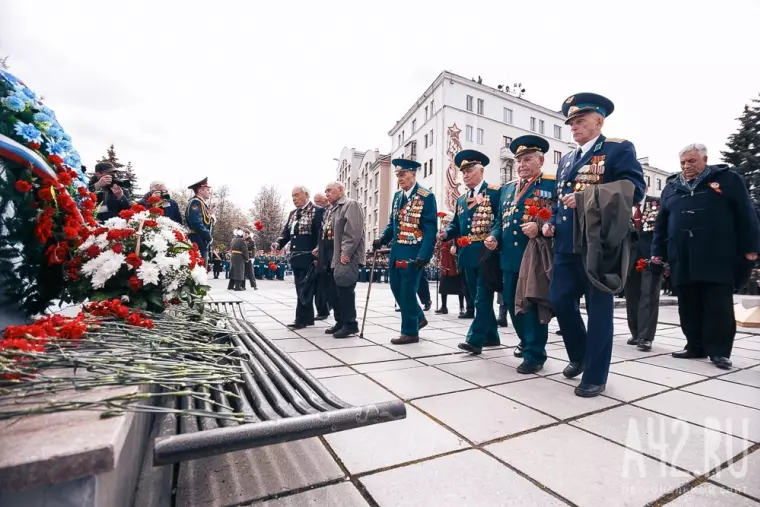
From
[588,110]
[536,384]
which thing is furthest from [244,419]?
[588,110]

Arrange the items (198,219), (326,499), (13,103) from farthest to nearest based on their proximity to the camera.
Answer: (198,219) < (13,103) < (326,499)

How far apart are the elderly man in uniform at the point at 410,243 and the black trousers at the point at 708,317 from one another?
2.64 m

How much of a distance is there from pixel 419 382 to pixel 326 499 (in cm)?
148

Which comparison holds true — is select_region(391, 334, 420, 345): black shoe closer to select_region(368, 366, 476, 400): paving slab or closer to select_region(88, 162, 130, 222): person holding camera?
select_region(368, 366, 476, 400): paving slab

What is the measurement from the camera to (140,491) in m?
1.39

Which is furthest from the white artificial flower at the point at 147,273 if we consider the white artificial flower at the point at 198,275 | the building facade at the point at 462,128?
the building facade at the point at 462,128

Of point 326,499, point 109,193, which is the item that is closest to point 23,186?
point 326,499

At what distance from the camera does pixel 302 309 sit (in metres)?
5.22

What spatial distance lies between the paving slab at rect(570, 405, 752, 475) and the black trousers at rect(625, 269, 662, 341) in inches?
98.4

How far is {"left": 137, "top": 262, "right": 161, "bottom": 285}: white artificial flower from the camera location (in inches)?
87.4

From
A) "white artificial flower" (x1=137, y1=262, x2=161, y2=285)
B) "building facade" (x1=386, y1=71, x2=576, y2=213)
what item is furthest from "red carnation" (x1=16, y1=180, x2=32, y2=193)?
"building facade" (x1=386, y1=71, x2=576, y2=213)

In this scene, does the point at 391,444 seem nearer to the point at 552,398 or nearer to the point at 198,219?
the point at 552,398

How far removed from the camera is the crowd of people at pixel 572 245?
8.71 ft

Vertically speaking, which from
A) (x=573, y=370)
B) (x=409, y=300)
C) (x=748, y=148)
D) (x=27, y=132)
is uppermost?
(x=748, y=148)
